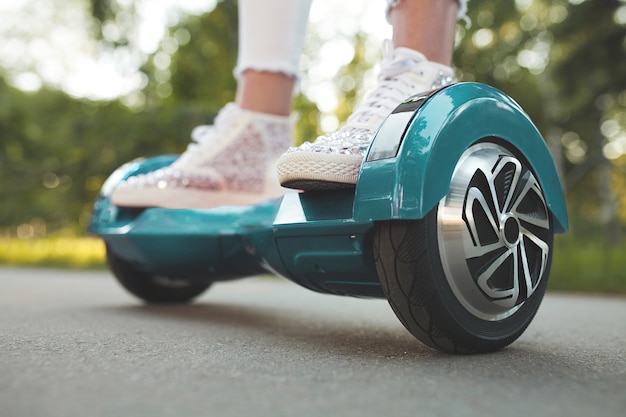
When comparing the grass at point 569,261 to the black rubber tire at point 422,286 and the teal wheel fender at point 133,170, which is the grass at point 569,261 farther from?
the black rubber tire at point 422,286

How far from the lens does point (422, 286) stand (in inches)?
50.9

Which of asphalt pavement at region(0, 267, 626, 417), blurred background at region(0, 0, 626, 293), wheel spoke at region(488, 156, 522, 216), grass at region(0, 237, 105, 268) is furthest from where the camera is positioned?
grass at region(0, 237, 105, 268)

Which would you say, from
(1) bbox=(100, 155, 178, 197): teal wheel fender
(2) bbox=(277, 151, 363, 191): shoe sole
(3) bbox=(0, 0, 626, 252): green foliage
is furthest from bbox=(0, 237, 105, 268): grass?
(2) bbox=(277, 151, 363, 191): shoe sole

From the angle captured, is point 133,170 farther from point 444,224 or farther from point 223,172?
point 444,224

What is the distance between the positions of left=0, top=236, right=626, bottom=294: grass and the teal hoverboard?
2.83m

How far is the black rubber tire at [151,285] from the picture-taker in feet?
8.91

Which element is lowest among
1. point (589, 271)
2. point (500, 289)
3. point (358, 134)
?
point (589, 271)

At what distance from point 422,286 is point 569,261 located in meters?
3.90

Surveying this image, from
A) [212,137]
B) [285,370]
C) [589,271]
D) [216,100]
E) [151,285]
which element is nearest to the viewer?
[285,370]

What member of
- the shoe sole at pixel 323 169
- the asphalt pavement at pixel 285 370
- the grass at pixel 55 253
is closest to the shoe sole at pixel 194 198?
the asphalt pavement at pixel 285 370

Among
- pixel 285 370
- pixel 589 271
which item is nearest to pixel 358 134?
pixel 285 370

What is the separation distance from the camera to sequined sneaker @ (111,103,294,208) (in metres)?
2.18

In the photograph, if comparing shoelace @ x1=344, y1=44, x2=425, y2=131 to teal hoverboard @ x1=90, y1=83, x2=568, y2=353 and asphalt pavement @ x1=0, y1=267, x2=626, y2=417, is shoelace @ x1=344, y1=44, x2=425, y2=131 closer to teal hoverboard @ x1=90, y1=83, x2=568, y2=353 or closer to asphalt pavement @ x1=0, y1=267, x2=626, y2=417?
teal hoverboard @ x1=90, y1=83, x2=568, y2=353

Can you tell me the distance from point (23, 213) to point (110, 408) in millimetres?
14080
